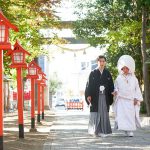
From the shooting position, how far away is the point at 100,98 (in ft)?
38.8

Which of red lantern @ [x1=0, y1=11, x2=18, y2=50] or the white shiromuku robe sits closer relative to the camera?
red lantern @ [x1=0, y1=11, x2=18, y2=50]

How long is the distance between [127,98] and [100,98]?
64cm

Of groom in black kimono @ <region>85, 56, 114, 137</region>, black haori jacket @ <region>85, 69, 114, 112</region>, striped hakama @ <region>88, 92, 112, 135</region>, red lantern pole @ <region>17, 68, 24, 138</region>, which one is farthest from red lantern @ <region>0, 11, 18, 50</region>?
red lantern pole @ <region>17, 68, 24, 138</region>

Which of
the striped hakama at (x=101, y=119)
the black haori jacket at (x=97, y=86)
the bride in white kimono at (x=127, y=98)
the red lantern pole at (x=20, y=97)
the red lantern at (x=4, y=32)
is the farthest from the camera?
the red lantern pole at (x=20, y=97)

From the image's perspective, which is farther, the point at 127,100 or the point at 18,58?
the point at 18,58

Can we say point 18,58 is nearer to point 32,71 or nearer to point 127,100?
point 127,100

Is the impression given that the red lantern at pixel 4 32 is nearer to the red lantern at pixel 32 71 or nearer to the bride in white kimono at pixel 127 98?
the bride in white kimono at pixel 127 98

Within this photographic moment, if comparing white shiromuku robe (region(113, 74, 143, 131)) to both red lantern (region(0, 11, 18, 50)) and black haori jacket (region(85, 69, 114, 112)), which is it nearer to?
black haori jacket (region(85, 69, 114, 112))

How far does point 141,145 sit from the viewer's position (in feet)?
31.4

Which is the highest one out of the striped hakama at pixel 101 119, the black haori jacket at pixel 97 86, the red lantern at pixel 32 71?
the red lantern at pixel 32 71

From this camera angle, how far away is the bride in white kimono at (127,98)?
456 inches

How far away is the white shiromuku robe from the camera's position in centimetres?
1163

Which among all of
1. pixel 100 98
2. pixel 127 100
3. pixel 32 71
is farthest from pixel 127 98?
pixel 32 71

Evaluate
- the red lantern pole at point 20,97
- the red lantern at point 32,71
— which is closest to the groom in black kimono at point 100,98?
the red lantern pole at point 20,97
